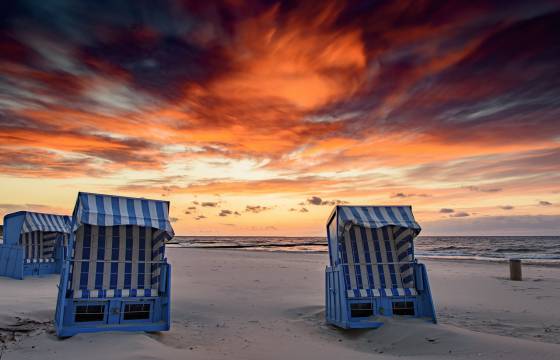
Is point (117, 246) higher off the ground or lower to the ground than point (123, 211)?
lower

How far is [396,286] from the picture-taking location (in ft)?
35.9

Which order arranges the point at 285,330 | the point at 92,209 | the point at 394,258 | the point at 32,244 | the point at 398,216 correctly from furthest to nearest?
1. the point at 32,244
2. the point at 394,258
3. the point at 398,216
4. the point at 285,330
5. the point at 92,209

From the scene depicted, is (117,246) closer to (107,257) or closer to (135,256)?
(107,257)

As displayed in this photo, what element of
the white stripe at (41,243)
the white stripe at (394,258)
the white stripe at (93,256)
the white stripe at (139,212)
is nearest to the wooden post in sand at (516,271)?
the white stripe at (394,258)

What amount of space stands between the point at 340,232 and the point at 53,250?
1686 centimetres

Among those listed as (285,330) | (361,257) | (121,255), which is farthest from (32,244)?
(361,257)

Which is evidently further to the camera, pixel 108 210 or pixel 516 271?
pixel 516 271

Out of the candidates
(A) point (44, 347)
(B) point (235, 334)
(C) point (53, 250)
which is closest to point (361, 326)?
(B) point (235, 334)

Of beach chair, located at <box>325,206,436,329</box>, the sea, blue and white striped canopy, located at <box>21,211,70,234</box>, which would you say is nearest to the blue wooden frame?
beach chair, located at <box>325,206,436,329</box>

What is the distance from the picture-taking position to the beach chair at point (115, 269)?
8695 mm

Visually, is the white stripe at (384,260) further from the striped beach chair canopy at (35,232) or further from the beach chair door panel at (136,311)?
the striped beach chair canopy at (35,232)

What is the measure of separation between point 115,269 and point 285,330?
4.38 m

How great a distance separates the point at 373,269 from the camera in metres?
11.1

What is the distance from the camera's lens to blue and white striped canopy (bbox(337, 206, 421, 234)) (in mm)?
10562
